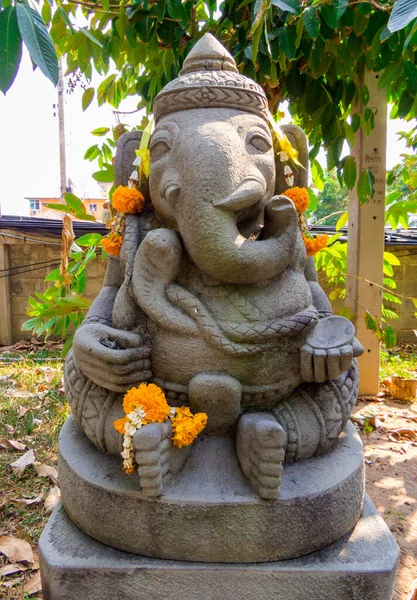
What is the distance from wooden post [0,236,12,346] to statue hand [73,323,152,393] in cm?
491

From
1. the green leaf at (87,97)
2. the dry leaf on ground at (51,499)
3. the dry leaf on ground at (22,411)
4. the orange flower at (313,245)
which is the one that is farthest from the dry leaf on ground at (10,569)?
the green leaf at (87,97)

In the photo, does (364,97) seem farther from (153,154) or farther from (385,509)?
(385,509)

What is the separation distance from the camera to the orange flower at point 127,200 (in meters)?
1.79

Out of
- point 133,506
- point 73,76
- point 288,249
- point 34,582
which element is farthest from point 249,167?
point 73,76

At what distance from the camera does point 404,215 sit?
149 inches

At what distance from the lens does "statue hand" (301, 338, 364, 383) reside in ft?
4.81

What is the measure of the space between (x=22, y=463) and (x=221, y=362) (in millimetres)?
1866

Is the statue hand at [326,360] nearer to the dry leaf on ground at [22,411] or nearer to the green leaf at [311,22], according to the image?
the green leaf at [311,22]

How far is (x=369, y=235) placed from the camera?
3738mm

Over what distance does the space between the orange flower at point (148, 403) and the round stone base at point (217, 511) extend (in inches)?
8.6

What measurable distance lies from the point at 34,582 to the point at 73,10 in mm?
3511

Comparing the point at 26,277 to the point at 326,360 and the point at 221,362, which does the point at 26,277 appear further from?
the point at 326,360

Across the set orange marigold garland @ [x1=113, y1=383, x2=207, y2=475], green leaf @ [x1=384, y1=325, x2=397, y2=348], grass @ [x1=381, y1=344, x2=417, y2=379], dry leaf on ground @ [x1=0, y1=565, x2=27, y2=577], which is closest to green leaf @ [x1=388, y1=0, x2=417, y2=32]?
orange marigold garland @ [x1=113, y1=383, x2=207, y2=475]

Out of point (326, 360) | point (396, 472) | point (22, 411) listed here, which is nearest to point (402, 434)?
point (396, 472)
